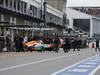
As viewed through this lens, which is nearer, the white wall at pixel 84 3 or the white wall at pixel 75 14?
the white wall at pixel 75 14

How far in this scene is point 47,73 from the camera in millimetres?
17562

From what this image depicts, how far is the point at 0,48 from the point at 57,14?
60.5 meters

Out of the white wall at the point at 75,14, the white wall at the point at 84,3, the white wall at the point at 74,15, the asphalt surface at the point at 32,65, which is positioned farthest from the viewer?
the white wall at the point at 84,3

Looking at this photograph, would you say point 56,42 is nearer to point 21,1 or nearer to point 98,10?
point 21,1

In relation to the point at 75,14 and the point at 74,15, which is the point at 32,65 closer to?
the point at 74,15

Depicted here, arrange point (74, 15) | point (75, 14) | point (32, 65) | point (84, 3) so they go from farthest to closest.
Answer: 1. point (84, 3)
2. point (75, 14)
3. point (74, 15)
4. point (32, 65)

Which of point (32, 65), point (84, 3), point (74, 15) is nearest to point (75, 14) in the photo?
point (74, 15)

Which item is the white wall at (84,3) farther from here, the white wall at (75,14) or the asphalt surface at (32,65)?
the asphalt surface at (32,65)

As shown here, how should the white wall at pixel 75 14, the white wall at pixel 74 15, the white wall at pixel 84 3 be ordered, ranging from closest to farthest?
the white wall at pixel 74 15, the white wall at pixel 75 14, the white wall at pixel 84 3

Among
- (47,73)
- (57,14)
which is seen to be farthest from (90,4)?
(47,73)

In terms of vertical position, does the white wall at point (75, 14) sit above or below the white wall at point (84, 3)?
below

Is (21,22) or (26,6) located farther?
(26,6)

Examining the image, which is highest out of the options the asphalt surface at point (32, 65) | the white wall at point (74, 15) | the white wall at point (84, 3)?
the white wall at point (84, 3)

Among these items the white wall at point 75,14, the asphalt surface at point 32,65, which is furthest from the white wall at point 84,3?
the asphalt surface at point 32,65
